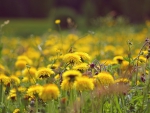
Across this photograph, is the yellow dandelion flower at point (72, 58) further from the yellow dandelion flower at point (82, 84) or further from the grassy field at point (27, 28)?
the grassy field at point (27, 28)

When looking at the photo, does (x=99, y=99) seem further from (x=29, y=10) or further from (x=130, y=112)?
(x=29, y=10)

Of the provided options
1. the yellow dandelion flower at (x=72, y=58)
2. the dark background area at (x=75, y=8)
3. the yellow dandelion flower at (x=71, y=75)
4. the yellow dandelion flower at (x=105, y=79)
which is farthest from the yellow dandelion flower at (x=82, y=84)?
the dark background area at (x=75, y=8)

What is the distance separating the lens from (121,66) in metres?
1.99

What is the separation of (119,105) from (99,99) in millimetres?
160

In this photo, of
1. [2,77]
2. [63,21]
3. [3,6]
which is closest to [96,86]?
[2,77]

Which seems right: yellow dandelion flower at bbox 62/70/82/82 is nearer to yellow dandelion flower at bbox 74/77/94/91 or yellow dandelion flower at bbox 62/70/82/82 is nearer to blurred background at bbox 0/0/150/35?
yellow dandelion flower at bbox 74/77/94/91

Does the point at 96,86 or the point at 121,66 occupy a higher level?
the point at 121,66

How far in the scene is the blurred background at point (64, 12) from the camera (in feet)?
52.5

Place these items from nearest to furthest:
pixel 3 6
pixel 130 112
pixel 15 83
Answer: pixel 130 112
pixel 15 83
pixel 3 6

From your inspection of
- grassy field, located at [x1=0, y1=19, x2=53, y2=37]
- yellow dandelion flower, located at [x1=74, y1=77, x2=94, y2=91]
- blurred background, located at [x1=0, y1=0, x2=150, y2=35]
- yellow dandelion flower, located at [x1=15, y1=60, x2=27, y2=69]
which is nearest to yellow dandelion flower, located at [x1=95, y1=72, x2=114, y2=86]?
yellow dandelion flower, located at [x1=74, y1=77, x2=94, y2=91]

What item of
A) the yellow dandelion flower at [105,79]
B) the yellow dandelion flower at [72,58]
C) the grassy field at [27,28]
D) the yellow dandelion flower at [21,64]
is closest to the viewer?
the yellow dandelion flower at [105,79]

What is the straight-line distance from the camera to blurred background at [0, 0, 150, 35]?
15992mm

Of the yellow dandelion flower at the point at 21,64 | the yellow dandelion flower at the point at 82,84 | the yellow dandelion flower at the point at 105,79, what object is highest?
the yellow dandelion flower at the point at 21,64

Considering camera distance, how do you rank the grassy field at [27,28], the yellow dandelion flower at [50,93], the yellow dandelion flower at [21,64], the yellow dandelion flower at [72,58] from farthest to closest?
the grassy field at [27,28] → the yellow dandelion flower at [21,64] → the yellow dandelion flower at [72,58] → the yellow dandelion flower at [50,93]
